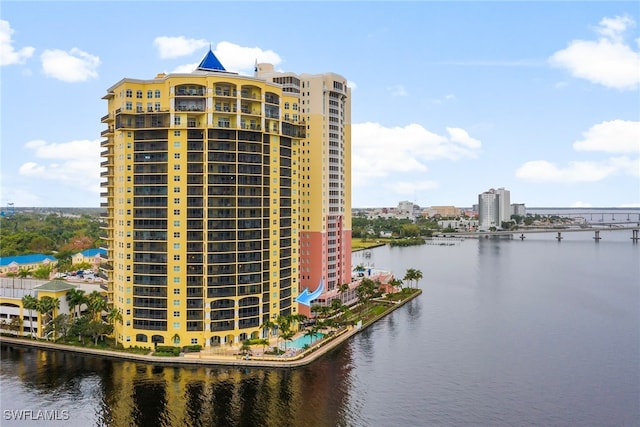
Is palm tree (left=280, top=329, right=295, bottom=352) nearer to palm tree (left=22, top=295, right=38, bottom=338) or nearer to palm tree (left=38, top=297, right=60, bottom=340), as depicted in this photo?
palm tree (left=38, top=297, right=60, bottom=340)

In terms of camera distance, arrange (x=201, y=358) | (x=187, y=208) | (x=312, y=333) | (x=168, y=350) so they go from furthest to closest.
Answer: (x=312, y=333) < (x=187, y=208) < (x=168, y=350) < (x=201, y=358)

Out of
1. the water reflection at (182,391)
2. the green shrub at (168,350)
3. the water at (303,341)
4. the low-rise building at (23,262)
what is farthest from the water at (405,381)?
the low-rise building at (23,262)

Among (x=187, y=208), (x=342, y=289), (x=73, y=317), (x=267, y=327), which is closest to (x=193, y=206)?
(x=187, y=208)

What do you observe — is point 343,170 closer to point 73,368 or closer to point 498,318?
point 498,318

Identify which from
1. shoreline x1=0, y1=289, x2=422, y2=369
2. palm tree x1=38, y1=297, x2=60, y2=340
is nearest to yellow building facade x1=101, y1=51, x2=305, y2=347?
shoreline x1=0, y1=289, x2=422, y2=369

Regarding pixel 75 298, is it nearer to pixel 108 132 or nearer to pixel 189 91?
pixel 108 132

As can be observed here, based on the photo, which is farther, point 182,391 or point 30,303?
point 30,303
